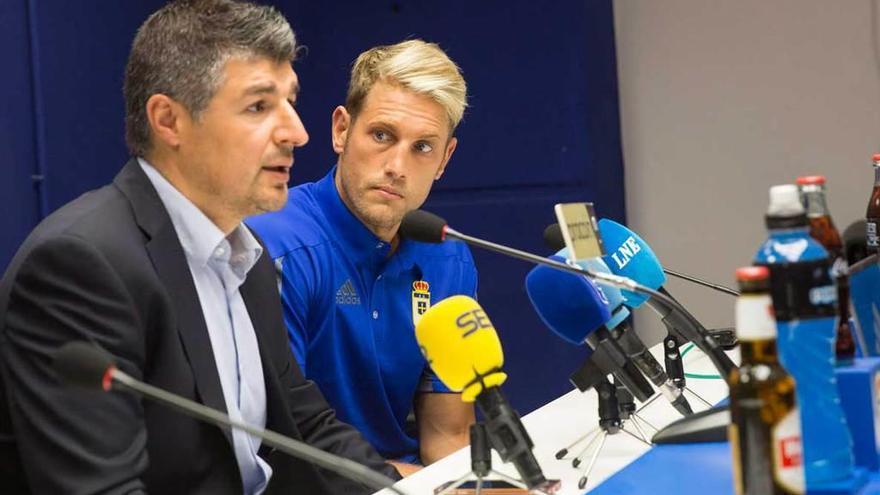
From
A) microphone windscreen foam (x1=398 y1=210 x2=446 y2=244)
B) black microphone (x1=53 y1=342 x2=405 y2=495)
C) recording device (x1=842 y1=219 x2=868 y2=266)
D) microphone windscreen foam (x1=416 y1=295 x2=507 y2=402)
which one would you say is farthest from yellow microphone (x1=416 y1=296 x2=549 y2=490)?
recording device (x1=842 y1=219 x2=868 y2=266)

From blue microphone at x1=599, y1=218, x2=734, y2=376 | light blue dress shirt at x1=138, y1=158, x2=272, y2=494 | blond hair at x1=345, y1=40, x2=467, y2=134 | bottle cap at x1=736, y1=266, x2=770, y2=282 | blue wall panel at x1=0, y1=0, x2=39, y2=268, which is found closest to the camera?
bottle cap at x1=736, y1=266, x2=770, y2=282

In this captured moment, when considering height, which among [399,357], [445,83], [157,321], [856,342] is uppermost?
[445,83]

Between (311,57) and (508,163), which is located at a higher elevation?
(311,57)

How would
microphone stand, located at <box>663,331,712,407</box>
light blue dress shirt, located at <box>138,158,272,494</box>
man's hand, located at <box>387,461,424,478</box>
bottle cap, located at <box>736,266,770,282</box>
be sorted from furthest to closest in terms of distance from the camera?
man's hand, located at <box>387,461,424,478</box>, microphone stand, located at <box>663,331,712,407</box>, light blue dress shirt, located at <box>138,158,272,494</box>, bottle cap, located at <box>736,266,770,282</box>

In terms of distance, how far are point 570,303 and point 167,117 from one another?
594 mm

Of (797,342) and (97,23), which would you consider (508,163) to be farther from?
(797,342)

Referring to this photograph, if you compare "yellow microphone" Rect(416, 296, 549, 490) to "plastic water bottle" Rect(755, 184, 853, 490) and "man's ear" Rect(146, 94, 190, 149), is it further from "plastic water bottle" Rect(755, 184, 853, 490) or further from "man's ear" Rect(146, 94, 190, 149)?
"man's ear" Rect(146, 94, 190, 149)

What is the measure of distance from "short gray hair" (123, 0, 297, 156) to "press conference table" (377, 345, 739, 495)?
58cm

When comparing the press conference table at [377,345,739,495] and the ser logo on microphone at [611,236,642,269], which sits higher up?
the ser logo on microphone at [611,236,642,269]

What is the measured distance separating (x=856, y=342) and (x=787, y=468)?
1.74ft

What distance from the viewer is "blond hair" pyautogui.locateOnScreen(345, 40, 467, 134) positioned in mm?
2148

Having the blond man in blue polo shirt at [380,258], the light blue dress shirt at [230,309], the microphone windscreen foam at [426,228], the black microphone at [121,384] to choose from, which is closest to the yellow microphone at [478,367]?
Result: the microphone windscreen foam at [426,228]

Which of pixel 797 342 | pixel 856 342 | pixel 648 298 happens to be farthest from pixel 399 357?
pixel 797 342

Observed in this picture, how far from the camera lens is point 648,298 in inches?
58.8
